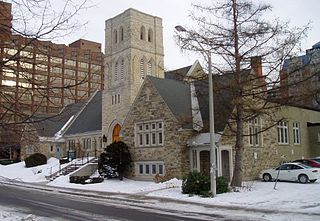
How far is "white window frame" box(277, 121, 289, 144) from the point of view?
3484 cm

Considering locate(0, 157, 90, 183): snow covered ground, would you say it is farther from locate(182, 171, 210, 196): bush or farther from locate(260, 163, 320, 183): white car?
locate(260, 163, 320, 183): white car

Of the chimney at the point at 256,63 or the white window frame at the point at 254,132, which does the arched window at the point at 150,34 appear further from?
the chimney at the point at 256,63

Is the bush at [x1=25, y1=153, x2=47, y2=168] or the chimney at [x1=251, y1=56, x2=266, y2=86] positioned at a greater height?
the chimney at [x1=251, y1=56, x2=266, y2=86]

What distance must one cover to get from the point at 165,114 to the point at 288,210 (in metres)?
16.0

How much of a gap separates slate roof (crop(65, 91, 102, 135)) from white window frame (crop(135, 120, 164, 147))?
51.7 feet

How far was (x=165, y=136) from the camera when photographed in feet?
99.7

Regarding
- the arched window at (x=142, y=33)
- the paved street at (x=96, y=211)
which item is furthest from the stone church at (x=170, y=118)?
the paved street at (x=96, y=211)

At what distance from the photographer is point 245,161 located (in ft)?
96.9

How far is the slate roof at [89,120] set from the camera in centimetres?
4918

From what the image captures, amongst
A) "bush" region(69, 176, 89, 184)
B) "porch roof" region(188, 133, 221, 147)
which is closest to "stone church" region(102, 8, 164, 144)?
"bush" region(69, 176, 89, 184)

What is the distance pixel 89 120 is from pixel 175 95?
2151 cm

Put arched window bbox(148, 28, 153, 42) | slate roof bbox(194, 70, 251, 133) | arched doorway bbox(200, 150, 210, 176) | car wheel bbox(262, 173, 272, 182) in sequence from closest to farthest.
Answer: slate roof bbox(194, 70, 251, 133), car wheel bbox(262, 173, 272, 182), arched doorway bbox(200, 150, 210, 176), arched window bbox(148, 28, 153, 42)

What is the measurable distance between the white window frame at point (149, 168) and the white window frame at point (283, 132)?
11083 millimetres

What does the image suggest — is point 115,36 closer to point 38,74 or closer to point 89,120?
point 89,120
